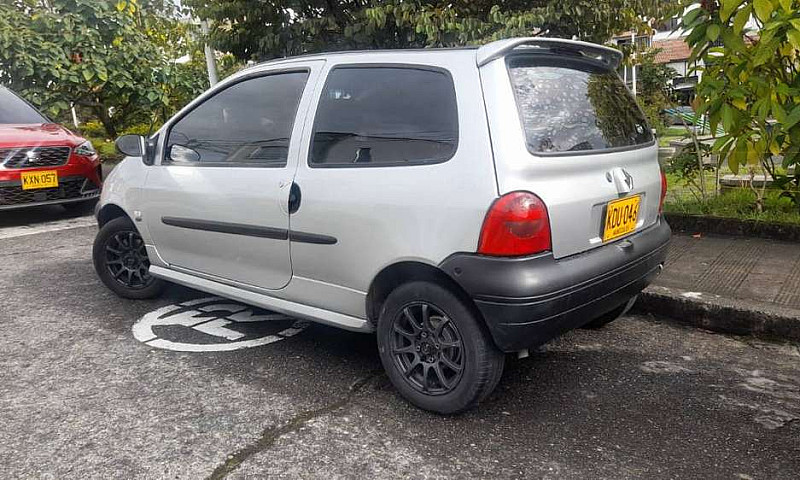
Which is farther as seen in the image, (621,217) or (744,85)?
(744,85)

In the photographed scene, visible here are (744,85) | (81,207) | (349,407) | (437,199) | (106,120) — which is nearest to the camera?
(437,199)

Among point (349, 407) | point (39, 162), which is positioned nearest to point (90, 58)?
point (39, 162)

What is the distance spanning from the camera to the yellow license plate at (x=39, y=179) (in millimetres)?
6582

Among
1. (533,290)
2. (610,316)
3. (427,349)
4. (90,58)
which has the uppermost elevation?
(90,58)

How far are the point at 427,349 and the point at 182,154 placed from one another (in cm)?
192

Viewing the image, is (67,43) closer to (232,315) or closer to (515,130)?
(232,315)

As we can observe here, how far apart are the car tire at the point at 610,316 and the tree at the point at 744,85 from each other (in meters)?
1.91

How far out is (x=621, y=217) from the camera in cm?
277

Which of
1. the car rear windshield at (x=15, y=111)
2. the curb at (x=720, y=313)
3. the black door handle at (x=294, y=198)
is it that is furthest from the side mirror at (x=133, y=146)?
the car rear windshield at (x=15, y=111)

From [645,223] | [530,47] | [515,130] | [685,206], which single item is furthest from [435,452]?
[685,206]

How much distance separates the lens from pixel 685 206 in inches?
217

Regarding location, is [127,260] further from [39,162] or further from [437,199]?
[39,162]

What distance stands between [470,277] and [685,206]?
3.88 m

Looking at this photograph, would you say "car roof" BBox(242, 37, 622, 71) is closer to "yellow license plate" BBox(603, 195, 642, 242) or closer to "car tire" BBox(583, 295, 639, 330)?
"yellow license plate" BBox(603, 195, 642, 242)
